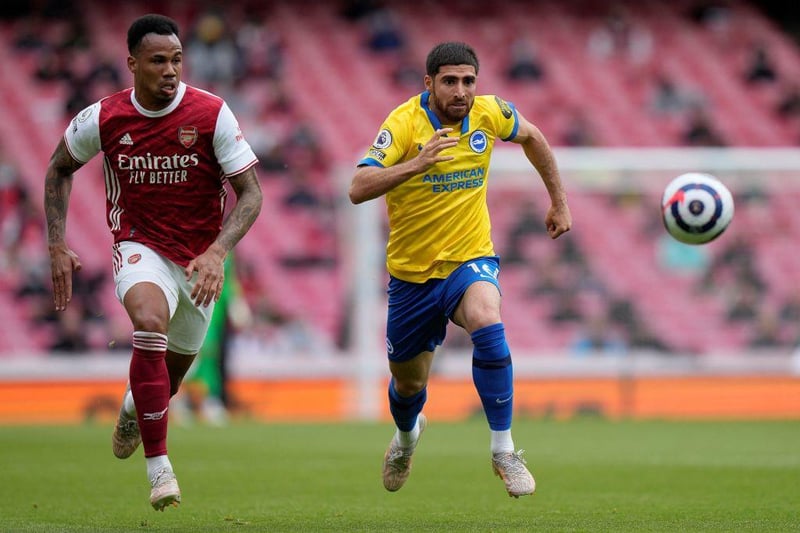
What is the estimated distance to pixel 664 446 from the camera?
42.2ft

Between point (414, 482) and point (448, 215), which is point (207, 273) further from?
point (414, 482)

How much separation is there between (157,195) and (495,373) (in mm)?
2122

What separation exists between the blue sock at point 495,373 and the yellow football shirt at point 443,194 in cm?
61

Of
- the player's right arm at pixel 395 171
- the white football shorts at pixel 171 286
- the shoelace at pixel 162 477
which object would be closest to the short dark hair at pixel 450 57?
the player's right arm at pixel 395 171

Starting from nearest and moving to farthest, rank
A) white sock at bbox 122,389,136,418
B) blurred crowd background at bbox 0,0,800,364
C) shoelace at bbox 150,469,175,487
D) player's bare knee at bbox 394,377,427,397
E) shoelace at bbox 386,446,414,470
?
shoelace at bbox 150,469,175,487, white sock at bbox 122,389,136,418, player's bare knee at bbox 394,377,427,397, shoelace at bbox 386,446,414,470, blurred crowd background at bbox 0,0,800,364

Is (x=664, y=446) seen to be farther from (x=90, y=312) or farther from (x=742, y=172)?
(x=90, y=312)

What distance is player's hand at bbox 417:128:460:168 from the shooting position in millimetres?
7223

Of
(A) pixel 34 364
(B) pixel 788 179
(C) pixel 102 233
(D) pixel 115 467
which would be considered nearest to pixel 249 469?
(D) pixel 115 467

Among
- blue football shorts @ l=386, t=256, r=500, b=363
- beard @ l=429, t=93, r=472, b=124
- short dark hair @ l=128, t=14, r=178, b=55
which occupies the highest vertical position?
short dark hair @ l=128, t=14, r=178, b=55

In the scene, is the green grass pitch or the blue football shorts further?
the blue football shorts

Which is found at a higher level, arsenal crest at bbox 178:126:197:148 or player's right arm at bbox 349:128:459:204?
arsenal crest at bbox 178:126:197:148

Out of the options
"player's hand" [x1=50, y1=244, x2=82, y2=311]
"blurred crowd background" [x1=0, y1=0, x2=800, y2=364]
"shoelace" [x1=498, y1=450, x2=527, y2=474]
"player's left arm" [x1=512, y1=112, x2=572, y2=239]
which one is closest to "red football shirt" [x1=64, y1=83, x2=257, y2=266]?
"player's hand" [x1=50, y1=244, x2=82, y2=311]

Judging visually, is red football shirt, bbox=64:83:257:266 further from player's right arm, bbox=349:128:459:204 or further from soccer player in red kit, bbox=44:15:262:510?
player's right arm, bbox=349:128:459:204

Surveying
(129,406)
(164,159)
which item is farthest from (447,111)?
(129,406)
